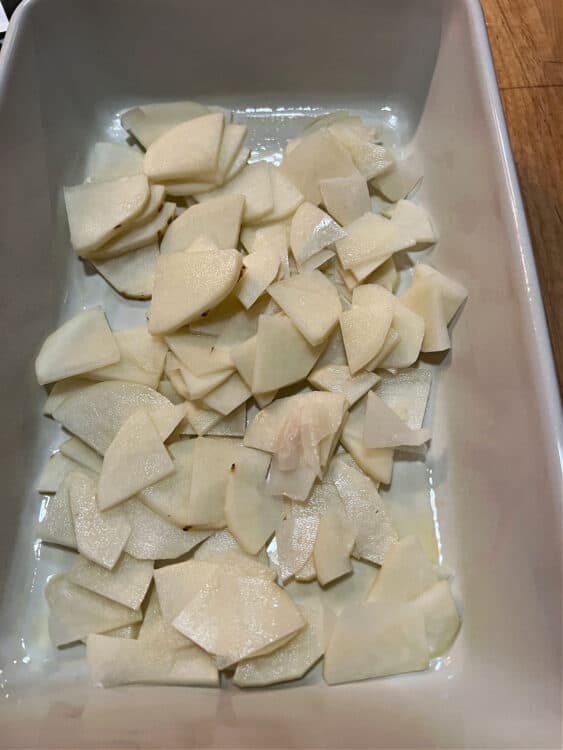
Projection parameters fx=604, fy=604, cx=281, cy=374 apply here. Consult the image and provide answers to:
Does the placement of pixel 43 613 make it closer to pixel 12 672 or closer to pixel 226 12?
pixel 12 672

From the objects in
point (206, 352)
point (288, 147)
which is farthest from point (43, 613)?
point (288, 147)

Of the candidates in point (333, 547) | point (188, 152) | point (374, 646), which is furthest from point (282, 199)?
point (374, 646)

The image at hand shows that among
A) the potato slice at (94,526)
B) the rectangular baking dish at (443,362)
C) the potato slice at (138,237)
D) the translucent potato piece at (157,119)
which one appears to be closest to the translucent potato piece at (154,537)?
the potato slice at (94,526)

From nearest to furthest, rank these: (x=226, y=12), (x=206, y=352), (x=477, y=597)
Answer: (x=477, y=597) → (x=206, y=352) → (x=226, y=12)

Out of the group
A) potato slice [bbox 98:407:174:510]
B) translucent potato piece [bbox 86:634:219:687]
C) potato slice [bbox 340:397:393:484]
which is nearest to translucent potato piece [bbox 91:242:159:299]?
potato slice [bbox 98:407:174:510]

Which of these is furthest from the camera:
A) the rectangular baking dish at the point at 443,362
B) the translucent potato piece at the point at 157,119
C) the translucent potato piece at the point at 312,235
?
the translucent potato piece at the point at 157,119

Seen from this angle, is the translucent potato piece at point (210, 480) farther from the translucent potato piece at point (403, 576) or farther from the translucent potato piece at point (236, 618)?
the translucent potato piece at point (403, 576)
